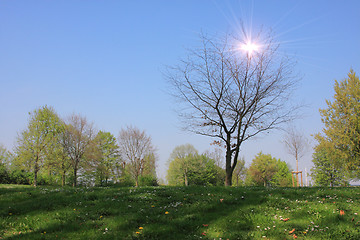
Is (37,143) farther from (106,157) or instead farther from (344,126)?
(344,126)

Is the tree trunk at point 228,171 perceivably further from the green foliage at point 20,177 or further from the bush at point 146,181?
the green foliage at point 20,177

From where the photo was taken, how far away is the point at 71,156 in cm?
4444

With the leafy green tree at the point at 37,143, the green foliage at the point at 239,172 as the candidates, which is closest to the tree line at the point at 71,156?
the leafy green tree at the point at 37,143

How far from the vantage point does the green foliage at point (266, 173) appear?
7188 centimetres

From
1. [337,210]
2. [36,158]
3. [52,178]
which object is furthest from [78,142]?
[337,210]

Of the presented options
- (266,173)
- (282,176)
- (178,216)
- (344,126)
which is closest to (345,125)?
(344,126)

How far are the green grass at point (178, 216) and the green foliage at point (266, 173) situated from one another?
61808 mm

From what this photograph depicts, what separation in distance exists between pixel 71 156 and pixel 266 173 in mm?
52767

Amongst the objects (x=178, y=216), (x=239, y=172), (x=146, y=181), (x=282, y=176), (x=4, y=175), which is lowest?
(x=282, y=176)

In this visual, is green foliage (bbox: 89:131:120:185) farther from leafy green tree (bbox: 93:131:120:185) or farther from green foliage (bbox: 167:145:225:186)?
green foliage (bbox: 167:145:225:186)

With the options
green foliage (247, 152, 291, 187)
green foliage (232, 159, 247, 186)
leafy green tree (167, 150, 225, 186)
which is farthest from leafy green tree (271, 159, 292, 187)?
leafy green tree (167, 150, 225, 186)

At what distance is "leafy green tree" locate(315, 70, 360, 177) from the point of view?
3234 centimetres

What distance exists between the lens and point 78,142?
44.6 m

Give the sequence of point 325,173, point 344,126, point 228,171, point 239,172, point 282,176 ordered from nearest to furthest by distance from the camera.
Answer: point 228,171
point 344,126
point 325,173
point 239,172
point 282,176
